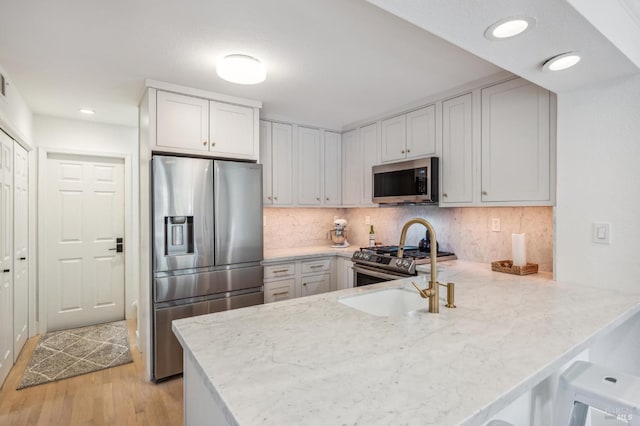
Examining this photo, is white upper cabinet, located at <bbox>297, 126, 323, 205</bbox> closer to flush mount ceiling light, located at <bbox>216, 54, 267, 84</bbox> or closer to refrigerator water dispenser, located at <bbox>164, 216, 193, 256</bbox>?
refrigerator water dispenser, located at <bbox>164, 216, 193, 256</bbox>

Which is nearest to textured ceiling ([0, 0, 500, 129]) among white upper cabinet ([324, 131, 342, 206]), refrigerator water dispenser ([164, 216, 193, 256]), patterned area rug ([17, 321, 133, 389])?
white upper cabinet ([324, 131, 342, 206])

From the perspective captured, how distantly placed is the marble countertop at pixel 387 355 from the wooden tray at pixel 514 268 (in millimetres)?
610

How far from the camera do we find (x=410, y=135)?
3133 millimetres

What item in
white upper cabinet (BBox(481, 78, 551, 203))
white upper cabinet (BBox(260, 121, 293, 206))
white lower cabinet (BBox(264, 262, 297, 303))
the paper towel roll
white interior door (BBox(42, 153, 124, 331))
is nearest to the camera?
Result: white upper cabinet (BBox(481, 78, 551, 203))

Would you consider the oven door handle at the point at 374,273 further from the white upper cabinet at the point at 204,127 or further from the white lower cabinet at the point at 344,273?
the white upper cabinet at the point at 204,127

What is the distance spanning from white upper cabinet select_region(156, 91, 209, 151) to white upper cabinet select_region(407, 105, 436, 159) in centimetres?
181

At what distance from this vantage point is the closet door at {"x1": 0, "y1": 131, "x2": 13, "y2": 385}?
251cm

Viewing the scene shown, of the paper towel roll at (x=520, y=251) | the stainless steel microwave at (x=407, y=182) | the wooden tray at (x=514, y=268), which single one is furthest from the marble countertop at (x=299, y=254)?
the paper towel roll at (x=520, y=251)

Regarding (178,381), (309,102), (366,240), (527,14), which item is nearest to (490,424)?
(527,14)

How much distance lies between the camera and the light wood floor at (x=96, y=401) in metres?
2.18

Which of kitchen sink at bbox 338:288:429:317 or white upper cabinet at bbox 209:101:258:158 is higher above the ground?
white upper cabinet at bbox 209:101:258:158

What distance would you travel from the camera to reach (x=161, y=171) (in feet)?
8.24

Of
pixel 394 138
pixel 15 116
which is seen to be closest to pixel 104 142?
pixel 15 116

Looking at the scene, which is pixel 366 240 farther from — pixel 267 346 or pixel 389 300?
pixel 267 346
